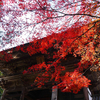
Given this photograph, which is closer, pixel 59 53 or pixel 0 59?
pixel 59 53

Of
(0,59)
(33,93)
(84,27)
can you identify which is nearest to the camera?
(84,27)

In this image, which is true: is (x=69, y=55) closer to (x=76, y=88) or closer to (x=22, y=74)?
(x=76, y=88)

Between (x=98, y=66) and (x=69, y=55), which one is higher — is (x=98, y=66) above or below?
below

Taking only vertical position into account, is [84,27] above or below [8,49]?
above

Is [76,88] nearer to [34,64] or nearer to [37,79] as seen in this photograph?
[37,79]

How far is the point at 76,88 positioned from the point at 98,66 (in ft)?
7.90

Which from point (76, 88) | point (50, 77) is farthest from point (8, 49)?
point (76, 88)

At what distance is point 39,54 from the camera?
1030 centimetres

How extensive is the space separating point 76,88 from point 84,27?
531 cm

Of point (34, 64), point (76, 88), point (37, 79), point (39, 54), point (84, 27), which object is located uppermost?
point (84, 27)

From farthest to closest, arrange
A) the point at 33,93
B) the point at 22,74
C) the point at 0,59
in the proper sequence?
the point at 33,93, the point at 0,59, the point at 22,74

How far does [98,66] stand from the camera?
287 inches

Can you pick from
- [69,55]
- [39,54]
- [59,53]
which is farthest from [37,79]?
[69,55]

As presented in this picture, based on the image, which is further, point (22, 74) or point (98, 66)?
point (22, 74)
